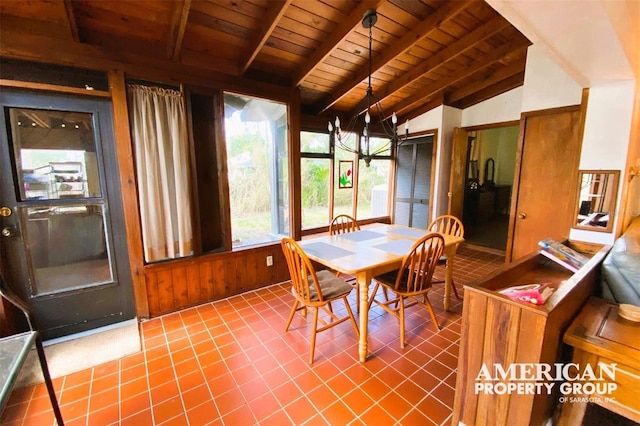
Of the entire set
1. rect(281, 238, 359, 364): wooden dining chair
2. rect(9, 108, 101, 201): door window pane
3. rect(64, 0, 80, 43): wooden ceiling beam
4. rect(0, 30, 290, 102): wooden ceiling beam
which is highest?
rect(64, 0, 80, 43): wooden ceiling beam

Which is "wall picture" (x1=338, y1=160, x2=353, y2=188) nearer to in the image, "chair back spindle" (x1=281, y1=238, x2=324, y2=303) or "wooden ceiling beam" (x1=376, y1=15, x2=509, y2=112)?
"wooden ceiling beam" (x1=376, y1=15, x2=509, y2=112)

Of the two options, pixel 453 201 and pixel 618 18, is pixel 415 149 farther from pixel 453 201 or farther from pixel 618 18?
pixel 618 18

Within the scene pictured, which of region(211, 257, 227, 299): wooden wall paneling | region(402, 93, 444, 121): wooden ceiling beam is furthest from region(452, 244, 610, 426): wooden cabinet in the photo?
region(402, 93, 444, 121): wooden ceiling beam

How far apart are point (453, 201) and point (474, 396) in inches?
144

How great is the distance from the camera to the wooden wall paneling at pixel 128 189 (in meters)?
2.24

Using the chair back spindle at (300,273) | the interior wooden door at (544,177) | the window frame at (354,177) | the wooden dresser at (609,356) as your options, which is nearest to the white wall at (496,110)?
the interior wooden door at (544,177)

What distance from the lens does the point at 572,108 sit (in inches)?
115

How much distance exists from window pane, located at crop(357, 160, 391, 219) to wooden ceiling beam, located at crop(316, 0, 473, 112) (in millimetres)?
1501

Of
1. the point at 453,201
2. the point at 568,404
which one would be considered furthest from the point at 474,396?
the point at 453,201

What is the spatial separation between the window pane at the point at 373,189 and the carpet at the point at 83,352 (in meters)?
3.50

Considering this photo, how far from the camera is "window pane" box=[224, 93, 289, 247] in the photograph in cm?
300

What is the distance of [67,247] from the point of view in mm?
2264

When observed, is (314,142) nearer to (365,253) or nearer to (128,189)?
(365,253)

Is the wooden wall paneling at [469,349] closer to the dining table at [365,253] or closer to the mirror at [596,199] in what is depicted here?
the dining table at [365,253]
